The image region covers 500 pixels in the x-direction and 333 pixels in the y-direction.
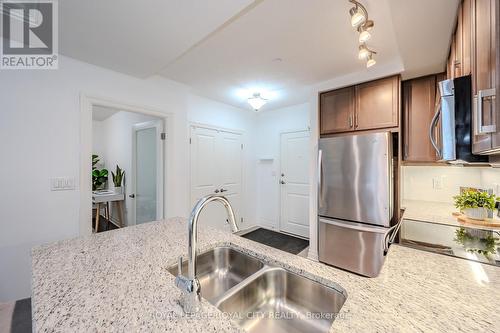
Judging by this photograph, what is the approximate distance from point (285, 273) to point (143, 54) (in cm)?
215

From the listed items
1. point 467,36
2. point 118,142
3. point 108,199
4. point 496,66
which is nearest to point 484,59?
point 496,66

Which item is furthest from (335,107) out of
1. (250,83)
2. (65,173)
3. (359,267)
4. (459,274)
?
(65,173)

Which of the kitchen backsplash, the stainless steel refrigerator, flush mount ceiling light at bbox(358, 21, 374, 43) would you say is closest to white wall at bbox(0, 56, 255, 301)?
flush mount ceiling light at bbox(358, 21, 374, 43)

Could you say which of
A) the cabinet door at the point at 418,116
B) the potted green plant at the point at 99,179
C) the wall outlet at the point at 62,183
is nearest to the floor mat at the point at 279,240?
the cabinet door at the point at 418,116

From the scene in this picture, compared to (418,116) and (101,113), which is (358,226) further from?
Result: (101,113)

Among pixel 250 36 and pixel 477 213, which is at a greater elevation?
pixel 250 36

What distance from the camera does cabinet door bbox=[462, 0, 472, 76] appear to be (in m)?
1.00

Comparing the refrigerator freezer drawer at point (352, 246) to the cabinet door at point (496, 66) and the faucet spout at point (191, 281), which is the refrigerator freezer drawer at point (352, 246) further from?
the faucet spout at point (191, 281)

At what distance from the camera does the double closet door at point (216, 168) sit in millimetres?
3328

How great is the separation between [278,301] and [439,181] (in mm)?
2494

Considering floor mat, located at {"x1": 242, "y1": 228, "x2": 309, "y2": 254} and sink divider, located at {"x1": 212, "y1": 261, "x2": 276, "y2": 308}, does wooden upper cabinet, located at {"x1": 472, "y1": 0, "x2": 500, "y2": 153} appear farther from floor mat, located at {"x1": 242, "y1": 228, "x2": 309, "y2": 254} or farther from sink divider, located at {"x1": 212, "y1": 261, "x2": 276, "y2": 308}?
floor mat, located at {"x1": 242, "y1": 228, "x2": 309, "y2": 254}

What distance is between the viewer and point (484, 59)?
0.79m

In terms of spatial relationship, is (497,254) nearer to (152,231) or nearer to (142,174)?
(152,231)

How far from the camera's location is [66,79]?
1.93m
